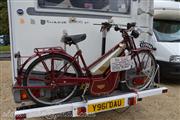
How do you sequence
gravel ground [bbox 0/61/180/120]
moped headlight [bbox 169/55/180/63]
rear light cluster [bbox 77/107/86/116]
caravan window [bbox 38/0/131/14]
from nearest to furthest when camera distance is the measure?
rear light cluster [bbox 77/107/86/116], caravan window [bbox 38/0/131/14], gravel ground [bbox 0/61/180/120], moped headlight [bbox 169/55/180/63]

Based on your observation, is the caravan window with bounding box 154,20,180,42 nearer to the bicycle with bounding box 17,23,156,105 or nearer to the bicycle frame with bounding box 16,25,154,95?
the bicycle with bounding box 17,23,156,105

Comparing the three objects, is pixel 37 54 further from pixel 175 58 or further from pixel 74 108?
pixel 175 58

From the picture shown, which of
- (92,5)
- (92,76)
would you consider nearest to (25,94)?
(92,76)

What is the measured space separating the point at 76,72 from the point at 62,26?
2.38ft

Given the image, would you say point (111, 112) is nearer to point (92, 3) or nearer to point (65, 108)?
point (65, 108)

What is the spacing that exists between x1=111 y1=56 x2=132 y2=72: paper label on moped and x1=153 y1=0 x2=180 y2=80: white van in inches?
111

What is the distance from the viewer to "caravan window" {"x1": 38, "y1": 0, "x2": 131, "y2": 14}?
417cm

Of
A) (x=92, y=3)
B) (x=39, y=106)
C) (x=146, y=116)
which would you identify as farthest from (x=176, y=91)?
(x=39, y=106)

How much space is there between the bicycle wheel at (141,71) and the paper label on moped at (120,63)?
7.3 inches

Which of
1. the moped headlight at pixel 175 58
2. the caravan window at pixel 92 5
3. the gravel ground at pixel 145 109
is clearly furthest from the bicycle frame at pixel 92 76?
the moped headlight at pixel 175 58

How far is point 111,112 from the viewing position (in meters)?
5.22

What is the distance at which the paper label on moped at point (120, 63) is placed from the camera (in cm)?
435

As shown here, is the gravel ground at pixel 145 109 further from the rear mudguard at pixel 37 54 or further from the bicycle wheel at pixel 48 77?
the rear mudguard at pixel 37 54

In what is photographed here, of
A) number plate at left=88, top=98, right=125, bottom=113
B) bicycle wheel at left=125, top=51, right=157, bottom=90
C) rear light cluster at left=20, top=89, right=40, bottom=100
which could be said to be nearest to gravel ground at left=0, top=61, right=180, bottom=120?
bicycle wheel at left=125, top=51, right=157, bottom=90
